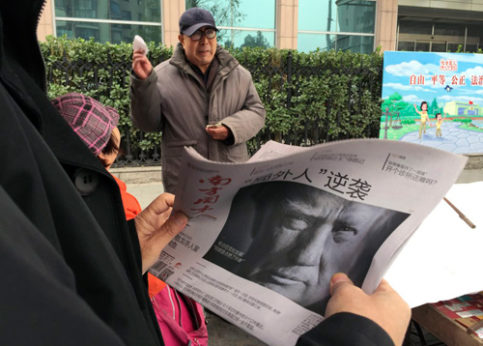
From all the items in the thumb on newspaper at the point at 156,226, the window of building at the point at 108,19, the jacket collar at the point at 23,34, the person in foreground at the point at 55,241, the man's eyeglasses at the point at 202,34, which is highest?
the window of building at the point at 108,19

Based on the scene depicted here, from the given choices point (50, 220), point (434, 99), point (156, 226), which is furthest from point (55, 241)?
point (434, 99)

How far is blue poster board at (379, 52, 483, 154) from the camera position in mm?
6508

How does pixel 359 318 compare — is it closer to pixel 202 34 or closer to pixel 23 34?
pixel 23 34

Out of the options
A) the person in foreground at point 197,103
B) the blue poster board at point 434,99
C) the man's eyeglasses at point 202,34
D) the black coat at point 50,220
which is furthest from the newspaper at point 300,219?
the blue poster board at point 434,99

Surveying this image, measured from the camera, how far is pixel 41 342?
35cm

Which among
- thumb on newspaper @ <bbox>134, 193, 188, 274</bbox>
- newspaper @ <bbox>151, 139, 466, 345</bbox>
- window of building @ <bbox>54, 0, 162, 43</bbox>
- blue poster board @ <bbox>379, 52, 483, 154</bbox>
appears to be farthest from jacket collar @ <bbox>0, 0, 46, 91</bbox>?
window of building @ <bbox>54, 0, 162, 43</bbox>

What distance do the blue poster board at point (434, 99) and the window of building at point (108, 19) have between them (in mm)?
5734

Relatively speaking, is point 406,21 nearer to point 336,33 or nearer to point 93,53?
point 336,33

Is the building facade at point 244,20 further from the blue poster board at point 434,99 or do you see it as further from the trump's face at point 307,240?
the trump's face at point 307,240

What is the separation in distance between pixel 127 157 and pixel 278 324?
527 centimetres

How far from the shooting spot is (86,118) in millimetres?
1149

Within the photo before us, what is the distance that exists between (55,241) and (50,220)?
0.08ft

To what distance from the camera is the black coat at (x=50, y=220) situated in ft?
1.14

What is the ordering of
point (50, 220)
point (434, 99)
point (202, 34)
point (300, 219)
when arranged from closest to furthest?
point (50, 220)
point (300, 219)
point (202, 34)
point (434, 99)
